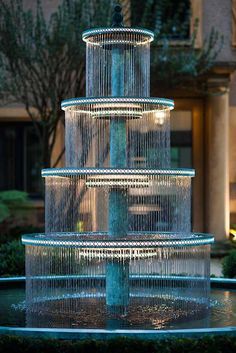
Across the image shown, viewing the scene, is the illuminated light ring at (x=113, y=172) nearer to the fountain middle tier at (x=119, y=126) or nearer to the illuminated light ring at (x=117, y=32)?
the fountain middle tier at (x=119, y=126)

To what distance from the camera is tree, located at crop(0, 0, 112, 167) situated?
74.6ft

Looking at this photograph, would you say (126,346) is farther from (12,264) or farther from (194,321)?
(12,264)

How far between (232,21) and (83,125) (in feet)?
44.1

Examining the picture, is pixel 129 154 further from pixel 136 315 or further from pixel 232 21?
pixel 232 21

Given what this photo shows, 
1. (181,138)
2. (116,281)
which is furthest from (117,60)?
(181,138)

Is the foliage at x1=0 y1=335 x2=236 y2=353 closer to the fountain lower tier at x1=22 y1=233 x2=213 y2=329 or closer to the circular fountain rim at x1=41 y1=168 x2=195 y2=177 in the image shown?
the fountain lower tier at x1=22 y1=233 x2=213 y2=329

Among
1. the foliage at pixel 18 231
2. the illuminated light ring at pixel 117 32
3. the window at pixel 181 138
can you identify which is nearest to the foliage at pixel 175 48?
the window at pixel 181 138

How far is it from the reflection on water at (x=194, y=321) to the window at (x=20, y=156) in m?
11.5

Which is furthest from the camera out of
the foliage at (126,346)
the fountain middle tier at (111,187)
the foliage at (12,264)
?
the foliage at (12,264)

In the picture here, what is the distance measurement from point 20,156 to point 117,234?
44.6ft

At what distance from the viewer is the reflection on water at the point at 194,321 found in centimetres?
1134

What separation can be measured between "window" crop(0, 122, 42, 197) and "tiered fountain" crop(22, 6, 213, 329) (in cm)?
1156

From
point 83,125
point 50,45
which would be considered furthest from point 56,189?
point 50,45

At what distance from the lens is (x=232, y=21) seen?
85.3ft
